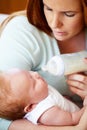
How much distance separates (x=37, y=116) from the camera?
1098mm

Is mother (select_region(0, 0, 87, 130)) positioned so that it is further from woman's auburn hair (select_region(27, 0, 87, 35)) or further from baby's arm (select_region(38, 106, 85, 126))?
baby's arm (select_region(38, 106, 85, 126))

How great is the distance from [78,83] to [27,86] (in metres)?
0.22

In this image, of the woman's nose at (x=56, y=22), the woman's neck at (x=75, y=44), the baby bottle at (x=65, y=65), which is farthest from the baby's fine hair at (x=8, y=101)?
the woman's neck at (x=75, y=44)

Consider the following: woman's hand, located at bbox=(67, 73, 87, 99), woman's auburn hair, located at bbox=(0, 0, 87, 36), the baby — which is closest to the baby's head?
the baby

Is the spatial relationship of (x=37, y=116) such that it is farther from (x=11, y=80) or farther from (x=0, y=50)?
(x=0, y=50)

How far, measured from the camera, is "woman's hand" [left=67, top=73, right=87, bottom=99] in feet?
3.96

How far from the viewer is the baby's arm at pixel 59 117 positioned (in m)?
1.09

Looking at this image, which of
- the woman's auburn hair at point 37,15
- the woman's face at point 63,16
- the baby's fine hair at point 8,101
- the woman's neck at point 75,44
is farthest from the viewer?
the woman's neck at point 75,44

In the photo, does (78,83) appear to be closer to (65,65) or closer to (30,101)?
(65,65)

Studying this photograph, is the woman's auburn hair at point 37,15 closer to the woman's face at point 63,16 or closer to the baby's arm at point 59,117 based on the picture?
→ the woman's face at point 63,16

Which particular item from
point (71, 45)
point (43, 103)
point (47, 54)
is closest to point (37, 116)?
point (43, 103)

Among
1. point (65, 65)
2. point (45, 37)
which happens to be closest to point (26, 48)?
point (45, 37)

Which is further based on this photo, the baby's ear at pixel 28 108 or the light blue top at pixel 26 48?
the light blue top at pixel 26 48

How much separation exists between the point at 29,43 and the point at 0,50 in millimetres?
117
